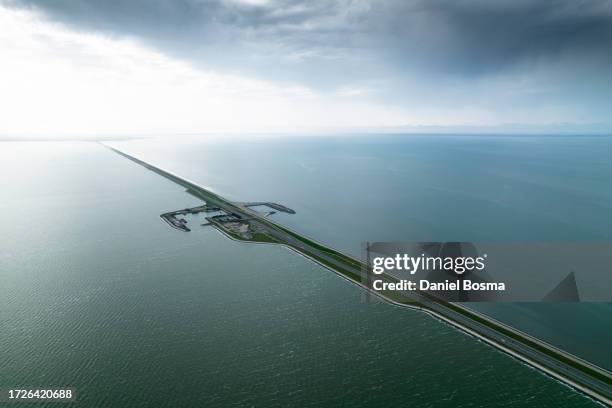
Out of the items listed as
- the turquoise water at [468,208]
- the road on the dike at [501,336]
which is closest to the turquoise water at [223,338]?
the road on the dike at [501,336]

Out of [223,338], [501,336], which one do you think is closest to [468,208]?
[501,336]

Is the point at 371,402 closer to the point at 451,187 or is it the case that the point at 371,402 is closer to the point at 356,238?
the point at 356,238

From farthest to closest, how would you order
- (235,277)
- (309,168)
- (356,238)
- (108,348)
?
(309,168), (356,238), (235,277), (108,348)

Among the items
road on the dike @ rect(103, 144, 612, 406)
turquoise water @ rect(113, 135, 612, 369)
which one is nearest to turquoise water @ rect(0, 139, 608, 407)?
road on the dike @ rect(103, 144, 612, 406)

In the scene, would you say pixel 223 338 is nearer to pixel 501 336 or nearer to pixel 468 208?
pixel 501 336

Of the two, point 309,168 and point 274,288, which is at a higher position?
point 309,168

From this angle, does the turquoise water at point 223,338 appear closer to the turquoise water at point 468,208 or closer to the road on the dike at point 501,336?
the road on the dike at point 501,336

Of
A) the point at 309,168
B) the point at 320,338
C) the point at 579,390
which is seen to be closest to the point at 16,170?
the point at 309,168

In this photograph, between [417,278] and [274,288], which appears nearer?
[274,288]
